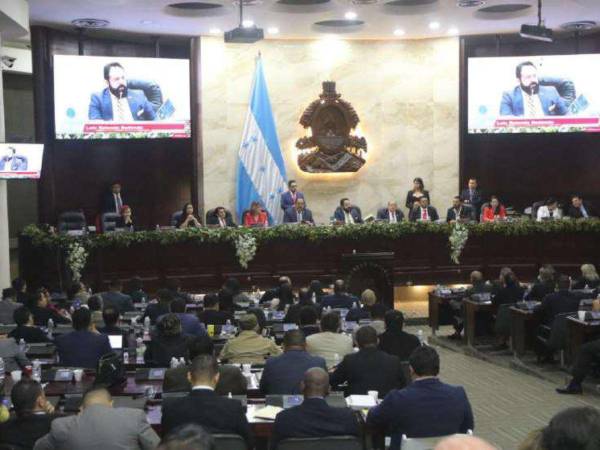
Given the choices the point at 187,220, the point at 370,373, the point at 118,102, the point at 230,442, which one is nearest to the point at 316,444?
the point at 230,442

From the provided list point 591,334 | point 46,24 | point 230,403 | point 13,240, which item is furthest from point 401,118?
point 230,403

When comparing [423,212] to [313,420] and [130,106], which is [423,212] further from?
[313,420]

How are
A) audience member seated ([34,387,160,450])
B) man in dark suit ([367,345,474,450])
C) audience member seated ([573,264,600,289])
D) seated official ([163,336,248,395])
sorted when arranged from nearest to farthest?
audience member seated ([34,387,160,450]) → man in dark suit ([367,345,474,450]) → seated official ([163,336,248,395]) → audience member seated ([573,264,600,289])

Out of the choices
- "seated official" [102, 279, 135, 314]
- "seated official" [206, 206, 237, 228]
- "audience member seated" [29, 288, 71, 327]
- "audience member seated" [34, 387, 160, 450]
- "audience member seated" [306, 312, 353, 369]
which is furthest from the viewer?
"seated official" [206, 206, 237, 228]

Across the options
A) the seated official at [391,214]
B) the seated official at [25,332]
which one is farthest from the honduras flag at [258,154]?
the seated official at [25,332]

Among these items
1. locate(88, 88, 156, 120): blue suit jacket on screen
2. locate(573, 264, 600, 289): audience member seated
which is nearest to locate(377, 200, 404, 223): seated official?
locate(88, 88, 156, 120): blue suit jacket on screen

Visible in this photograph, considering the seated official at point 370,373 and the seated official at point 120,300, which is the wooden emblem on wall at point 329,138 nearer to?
the seated official at point 120,300

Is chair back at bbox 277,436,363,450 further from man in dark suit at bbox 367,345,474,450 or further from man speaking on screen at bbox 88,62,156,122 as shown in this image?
man speaking on screen at bbox 88,62,156,122

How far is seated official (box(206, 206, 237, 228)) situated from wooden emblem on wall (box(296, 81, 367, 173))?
278cm

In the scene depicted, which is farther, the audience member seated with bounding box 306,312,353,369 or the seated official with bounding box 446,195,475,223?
the seated official with bounding box 446,195,475,223

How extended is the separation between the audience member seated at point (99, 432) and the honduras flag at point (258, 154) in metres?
13.2

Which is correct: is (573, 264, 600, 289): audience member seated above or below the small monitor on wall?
below

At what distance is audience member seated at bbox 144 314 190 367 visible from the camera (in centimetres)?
730

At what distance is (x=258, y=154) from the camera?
59.1 ft
